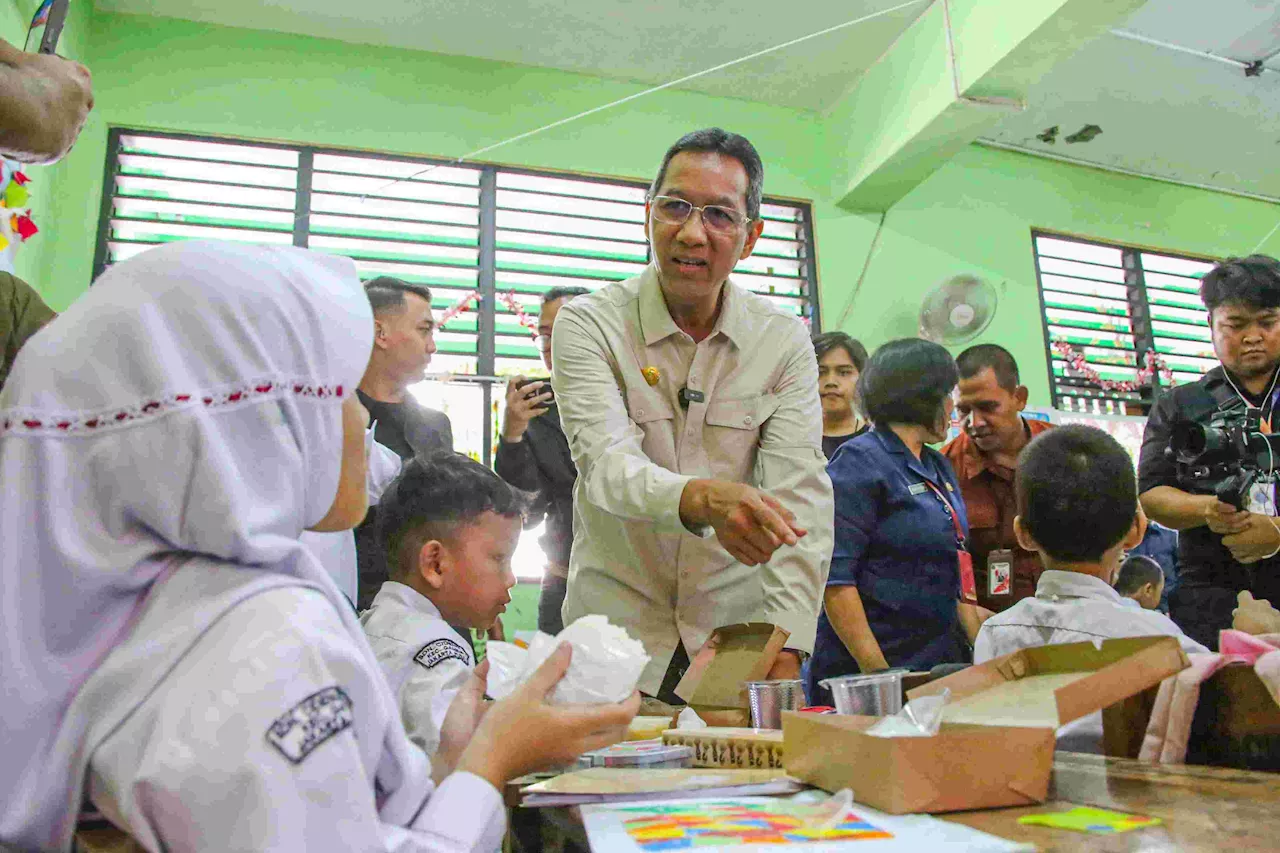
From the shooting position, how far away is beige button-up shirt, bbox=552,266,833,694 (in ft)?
5.79

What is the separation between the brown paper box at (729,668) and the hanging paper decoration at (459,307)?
127 inches

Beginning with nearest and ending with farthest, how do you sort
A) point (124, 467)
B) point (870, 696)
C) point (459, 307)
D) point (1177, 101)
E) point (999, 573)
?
point (124, 467) → point (870, 696) → point (999, 573) → point (459, 307) → point (1177, 101)

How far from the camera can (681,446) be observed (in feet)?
6.13

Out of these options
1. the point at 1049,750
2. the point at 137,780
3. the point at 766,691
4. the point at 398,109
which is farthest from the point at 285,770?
the point at 398,109

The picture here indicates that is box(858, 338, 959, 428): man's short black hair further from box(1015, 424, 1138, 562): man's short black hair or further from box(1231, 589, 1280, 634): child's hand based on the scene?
box(1231, 589, 1280, 634): child's hand

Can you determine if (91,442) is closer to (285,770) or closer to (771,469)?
(285,770)

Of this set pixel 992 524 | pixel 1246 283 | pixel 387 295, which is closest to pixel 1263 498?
pixel 1246 283

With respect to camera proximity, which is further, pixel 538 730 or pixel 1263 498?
pixel 1263 498

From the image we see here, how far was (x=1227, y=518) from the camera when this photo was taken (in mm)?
2152

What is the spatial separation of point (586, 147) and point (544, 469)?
258cm

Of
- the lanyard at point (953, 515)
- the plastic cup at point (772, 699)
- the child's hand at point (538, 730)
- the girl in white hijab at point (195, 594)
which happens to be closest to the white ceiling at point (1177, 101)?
the lanyard at point (953, 515)

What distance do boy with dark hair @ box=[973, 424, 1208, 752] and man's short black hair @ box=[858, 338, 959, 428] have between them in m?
0.60

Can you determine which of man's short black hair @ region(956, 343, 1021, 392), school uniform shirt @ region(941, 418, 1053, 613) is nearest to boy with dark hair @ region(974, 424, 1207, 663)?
school uniform shirt @ region(941, 418, 1053, 613)

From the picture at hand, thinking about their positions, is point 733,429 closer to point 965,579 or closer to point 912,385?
point 912,385
